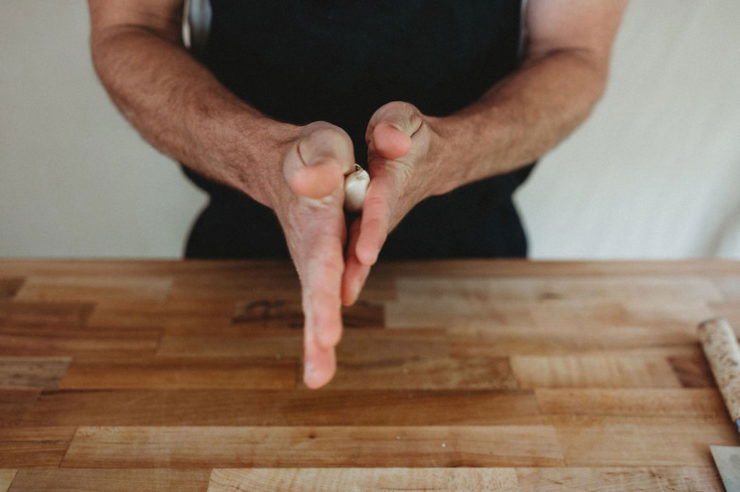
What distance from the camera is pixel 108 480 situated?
1.56 feet

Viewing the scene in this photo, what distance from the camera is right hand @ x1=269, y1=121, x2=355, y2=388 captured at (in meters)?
0.40

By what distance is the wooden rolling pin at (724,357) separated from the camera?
561mm

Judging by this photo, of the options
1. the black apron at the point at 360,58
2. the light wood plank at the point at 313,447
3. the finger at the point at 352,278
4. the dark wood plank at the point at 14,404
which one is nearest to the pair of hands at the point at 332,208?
the finger at the point at 352,278

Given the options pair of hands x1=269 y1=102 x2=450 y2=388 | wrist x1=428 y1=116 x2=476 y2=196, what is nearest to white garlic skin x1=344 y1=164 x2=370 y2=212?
pair of hands x1=269 y1=102 x2=450 y2=388

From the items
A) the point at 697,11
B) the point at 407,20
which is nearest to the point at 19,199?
the point at 407,20

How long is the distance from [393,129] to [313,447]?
12.1 inches

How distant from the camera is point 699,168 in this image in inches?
55.6

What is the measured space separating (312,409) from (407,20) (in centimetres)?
52

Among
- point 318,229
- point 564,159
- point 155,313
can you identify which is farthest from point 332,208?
point 564,159

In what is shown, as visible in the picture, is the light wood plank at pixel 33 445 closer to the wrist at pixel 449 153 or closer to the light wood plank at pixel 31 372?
the light wood plank at pixel 31 372

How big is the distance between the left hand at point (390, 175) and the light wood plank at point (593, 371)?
0.23 meters

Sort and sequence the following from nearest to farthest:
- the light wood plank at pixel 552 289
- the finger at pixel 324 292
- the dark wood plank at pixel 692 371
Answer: the finger at pixel 324 292, the dark wood plank at pixel 692 371, the light wood plank at pixel 552 289

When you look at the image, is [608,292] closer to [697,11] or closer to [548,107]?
[548,107]

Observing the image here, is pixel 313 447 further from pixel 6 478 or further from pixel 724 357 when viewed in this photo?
pixel 724 357
